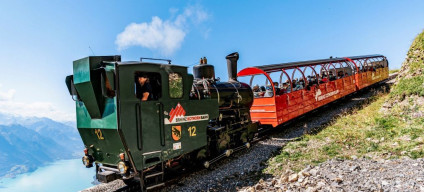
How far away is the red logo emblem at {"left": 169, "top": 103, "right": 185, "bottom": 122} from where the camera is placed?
660cm

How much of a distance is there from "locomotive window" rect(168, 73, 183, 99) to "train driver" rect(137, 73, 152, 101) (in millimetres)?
543

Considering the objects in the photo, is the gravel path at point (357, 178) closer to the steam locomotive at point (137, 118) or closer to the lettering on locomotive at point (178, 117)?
the steam locomotive at point (137, 118)

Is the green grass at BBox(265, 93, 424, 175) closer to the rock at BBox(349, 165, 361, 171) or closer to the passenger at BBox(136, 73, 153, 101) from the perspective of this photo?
the rock at BBox(349, 165, 361, 171)

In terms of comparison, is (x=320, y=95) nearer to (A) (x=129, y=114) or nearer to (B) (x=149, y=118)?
(B) (x=149, y=118)

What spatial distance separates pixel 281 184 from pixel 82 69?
5141mm

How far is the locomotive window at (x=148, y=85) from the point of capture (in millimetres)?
6113

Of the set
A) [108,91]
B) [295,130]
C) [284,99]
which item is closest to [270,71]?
[284,99]

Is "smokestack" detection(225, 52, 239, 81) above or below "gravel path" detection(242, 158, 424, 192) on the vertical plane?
above

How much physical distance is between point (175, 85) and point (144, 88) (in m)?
0.83

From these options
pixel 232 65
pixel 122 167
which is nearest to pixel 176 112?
pixel 122 167

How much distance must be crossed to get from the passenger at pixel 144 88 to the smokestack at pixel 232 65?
509cm

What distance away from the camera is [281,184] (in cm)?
607

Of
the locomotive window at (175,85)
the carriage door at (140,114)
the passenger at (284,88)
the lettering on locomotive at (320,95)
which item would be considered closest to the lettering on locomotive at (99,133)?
the carriage door at (140,114)

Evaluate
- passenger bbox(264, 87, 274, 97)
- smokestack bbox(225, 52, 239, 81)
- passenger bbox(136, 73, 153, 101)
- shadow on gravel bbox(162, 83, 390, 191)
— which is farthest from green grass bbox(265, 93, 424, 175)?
passenger bbox(136, 73, 153, 101)
